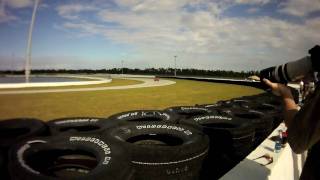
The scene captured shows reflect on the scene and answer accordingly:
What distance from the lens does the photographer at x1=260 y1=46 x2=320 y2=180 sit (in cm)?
165

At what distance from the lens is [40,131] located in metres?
4.32

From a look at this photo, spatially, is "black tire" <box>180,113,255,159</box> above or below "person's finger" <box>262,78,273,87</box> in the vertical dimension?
below

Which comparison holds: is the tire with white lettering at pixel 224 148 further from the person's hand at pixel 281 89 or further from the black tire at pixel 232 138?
the person's hand at pixel 281 89

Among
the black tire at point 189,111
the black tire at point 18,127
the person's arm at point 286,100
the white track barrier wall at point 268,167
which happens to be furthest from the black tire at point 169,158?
the black tire at point 189,111

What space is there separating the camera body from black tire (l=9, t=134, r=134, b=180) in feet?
5.15

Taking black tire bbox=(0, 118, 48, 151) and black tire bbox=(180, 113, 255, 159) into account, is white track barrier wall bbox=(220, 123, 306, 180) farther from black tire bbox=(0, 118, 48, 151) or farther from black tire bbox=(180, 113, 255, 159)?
black tire bbox=(0, 118, 48, 151)

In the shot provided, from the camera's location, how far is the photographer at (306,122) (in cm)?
165

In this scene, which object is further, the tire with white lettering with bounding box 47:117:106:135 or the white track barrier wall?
the tire with white lettering with bounding box 47:117:106:135

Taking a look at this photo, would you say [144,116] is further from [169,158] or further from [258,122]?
[169,158]

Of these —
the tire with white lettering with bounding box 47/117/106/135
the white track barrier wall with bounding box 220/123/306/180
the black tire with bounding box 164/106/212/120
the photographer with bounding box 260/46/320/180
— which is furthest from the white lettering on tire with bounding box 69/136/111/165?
the black tire with bounding box 164/106/212/120

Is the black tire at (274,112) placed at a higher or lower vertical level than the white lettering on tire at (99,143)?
lower

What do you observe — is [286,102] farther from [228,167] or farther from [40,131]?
[40,131]

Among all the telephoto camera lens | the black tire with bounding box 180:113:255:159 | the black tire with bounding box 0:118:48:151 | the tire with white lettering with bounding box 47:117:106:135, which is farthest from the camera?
the tire with white lettering with bounding box 47:117:106:135

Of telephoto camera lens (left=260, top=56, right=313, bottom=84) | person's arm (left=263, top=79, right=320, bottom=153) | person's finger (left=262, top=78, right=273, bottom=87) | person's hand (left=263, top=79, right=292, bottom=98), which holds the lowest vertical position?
person's arm (left=263, top=79, right=320, bottom=153)
